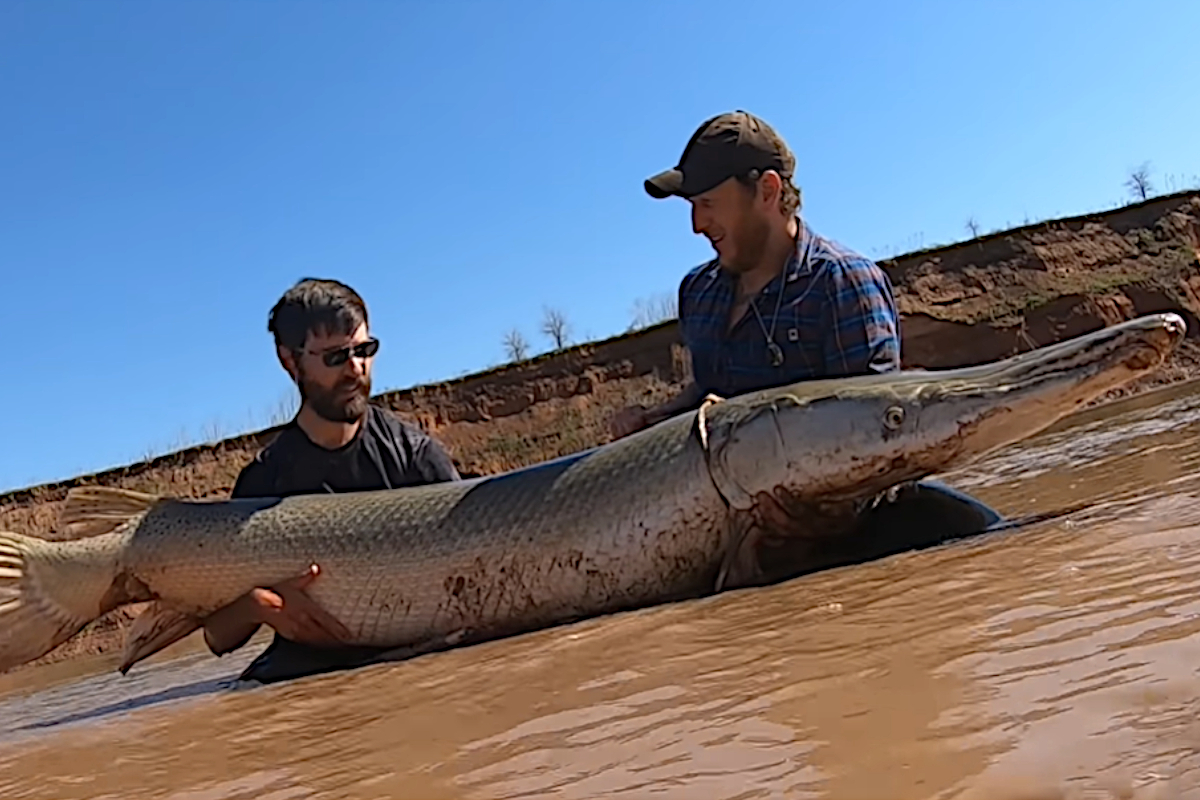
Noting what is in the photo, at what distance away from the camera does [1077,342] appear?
120 inches

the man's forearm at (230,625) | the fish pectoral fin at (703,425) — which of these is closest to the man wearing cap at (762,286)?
the fish pectoral fin at (703,425)

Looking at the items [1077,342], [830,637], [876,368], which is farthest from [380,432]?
[830,637]

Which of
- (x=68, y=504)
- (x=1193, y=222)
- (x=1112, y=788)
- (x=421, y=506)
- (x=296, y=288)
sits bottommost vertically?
(x=1112, y=788)

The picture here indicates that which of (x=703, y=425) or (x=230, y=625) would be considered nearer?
(x=703, y=425)

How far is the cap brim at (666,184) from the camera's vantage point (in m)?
4.14

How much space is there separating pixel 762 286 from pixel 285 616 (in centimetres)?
185

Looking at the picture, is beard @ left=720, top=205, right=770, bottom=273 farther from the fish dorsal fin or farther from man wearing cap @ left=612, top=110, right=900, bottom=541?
the fish dorsal fin

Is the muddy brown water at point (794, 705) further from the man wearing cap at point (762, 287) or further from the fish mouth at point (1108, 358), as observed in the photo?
the man wearing cap at point (762, 287)

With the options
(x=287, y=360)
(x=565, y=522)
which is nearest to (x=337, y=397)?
(x=287, y=360)

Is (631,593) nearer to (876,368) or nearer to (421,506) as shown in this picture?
(421,506)

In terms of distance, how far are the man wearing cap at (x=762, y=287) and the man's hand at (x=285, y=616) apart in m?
1.16

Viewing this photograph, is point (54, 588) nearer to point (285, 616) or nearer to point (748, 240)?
point (285, 616)

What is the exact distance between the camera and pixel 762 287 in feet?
13.2

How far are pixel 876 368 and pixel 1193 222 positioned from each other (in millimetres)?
18949
